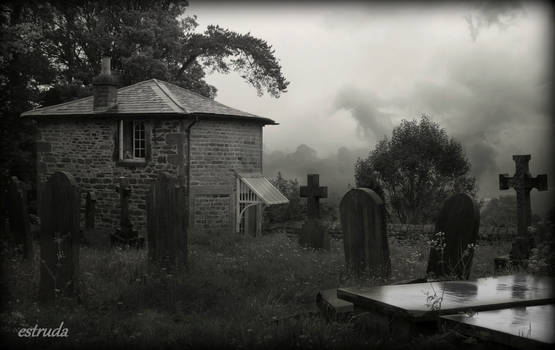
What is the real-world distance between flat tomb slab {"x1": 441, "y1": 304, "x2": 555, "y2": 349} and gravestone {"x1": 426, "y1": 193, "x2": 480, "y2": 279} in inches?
89.6

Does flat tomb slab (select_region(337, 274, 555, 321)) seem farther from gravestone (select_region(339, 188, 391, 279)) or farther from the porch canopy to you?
the porch canopy

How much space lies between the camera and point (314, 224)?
12.3 metres

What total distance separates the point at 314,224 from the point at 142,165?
7716 millimetres

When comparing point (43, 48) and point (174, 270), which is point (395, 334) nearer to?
point (174, 270)

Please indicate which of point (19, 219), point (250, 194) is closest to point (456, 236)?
point (19, 219)

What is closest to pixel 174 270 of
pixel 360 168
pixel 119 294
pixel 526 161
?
pixel 119 294

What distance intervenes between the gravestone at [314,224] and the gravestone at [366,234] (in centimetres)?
423

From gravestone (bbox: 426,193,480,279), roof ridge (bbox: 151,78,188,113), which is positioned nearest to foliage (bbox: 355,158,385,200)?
roof ridge (bbox: 151,78,188,113)

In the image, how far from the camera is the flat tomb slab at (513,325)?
3.55 m

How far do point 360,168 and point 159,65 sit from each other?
10.3 meters

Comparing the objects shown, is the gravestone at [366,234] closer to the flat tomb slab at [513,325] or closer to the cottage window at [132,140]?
the flat tomb slab at [513,325]

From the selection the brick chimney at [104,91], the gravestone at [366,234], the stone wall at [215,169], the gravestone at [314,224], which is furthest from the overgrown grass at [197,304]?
the brick chimney at [104,91]

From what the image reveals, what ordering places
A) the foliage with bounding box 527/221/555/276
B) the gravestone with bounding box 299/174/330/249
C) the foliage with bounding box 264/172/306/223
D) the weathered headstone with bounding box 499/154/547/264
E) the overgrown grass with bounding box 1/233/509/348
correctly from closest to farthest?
the overgrown grass with bounding box 1/233/509/348
the foliage with bounding box 527/221/555/276
the weathered headstone with bounding box 499/154/547/264
the gravestone with bounding box 299/174/330/249
the foliage with bounding box 264/172/306/223

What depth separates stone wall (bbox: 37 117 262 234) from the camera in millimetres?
17281
